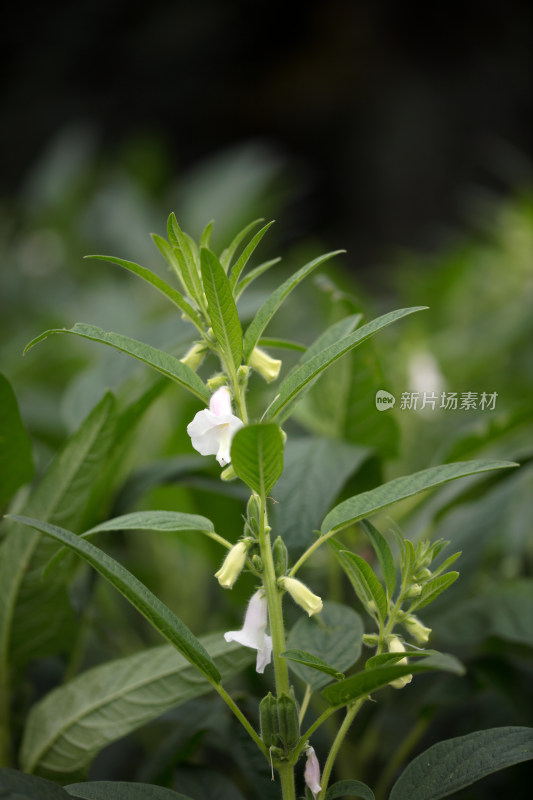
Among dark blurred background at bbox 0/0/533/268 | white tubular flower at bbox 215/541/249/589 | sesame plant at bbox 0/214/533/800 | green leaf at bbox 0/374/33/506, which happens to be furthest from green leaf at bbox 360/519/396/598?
dark blurred background at bbox 0/0/533/268

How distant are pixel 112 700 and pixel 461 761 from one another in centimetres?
31

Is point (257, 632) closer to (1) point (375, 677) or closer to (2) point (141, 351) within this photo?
(1) point (375, 677)

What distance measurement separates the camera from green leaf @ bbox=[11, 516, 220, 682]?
49 centimetres

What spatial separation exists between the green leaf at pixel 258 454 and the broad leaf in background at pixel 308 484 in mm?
209

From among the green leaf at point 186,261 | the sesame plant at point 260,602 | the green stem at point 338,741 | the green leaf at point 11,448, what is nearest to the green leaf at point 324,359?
the sesame plant at point 260,602

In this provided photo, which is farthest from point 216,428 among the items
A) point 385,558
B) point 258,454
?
point 385,558

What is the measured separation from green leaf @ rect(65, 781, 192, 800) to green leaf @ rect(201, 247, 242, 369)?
33cm

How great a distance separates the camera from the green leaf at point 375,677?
1.53ft

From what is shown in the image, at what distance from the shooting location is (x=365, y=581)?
558mm

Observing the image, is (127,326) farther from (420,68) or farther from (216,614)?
(420,68)

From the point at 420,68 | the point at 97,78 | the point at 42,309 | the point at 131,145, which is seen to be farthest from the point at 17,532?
the point at 420,68

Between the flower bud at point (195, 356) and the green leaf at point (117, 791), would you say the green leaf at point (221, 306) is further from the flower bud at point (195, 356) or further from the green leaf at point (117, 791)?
the green leaf at point (117, 791)

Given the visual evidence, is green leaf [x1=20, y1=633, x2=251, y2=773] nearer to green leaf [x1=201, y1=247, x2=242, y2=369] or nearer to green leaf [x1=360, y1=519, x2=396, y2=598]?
green leaf [x1=360, y1=519, x2=396, y2=598]
